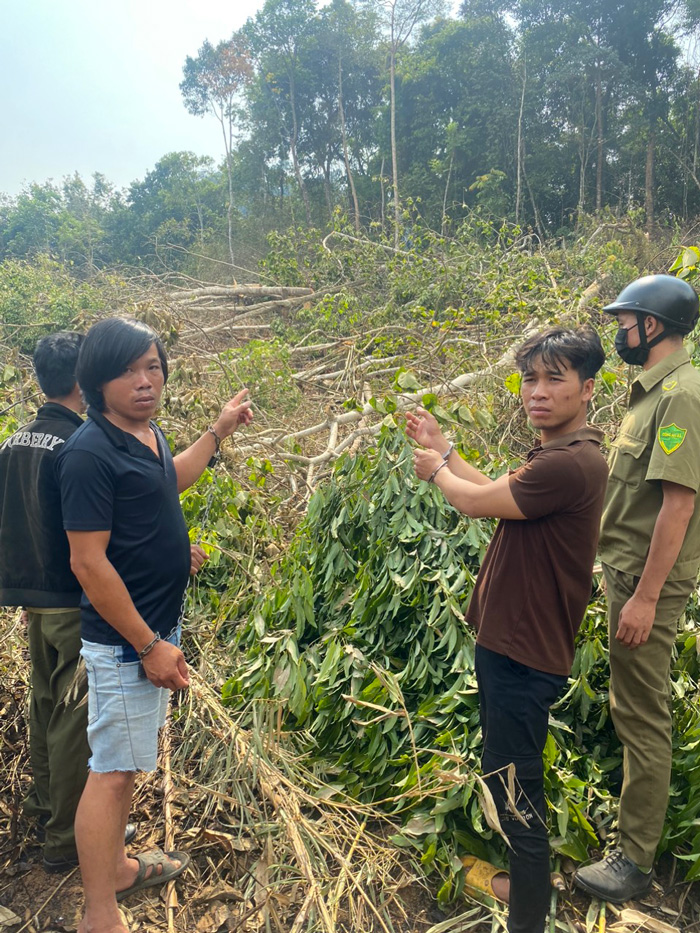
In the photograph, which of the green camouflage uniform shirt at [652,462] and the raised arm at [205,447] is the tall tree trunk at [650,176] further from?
the raised arm at [205,447]

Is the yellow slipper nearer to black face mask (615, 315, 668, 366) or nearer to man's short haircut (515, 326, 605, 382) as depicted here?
man's short haircut (515, 326, 605, 382)

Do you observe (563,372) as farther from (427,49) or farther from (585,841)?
(427,49)

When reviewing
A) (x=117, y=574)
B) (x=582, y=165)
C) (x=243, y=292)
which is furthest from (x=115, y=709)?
(x=582, y=165)

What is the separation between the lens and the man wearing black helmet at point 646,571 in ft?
6.04

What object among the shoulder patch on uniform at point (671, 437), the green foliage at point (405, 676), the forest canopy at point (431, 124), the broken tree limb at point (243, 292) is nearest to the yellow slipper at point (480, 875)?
the green foliage at point (405, 676)

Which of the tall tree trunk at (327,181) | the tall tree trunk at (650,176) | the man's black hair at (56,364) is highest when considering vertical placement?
the tall tree trunk at (327,181)

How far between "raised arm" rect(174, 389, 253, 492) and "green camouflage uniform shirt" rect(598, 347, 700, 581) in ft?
3.89

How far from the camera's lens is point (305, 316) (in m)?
8.96

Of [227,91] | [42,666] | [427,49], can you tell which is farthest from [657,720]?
[227,91]

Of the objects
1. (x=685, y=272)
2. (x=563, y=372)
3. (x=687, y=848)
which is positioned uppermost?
(x=685, y=272)

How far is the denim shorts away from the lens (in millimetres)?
1683

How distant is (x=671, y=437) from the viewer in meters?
1.83

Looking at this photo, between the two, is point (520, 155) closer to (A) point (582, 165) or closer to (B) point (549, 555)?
(A) point (582, 165)

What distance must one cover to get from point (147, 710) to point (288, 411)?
14.4 feet
